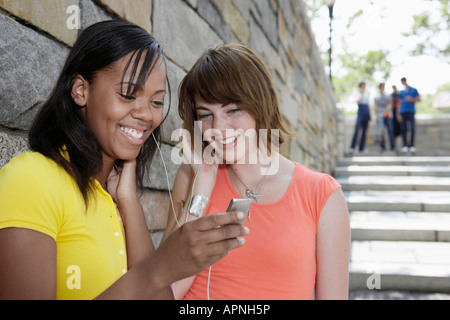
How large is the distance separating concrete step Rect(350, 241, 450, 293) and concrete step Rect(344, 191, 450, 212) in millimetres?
1073

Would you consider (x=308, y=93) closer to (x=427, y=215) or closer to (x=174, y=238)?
(x=427, y=215)

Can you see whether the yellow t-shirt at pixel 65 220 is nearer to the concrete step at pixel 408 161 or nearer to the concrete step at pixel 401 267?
the concrete step at pixel 401 267

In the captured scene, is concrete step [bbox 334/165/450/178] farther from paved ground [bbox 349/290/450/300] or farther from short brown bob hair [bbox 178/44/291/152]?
short brown bob hair [bbox 178/44/291/152]

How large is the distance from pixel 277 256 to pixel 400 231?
10.8 ft

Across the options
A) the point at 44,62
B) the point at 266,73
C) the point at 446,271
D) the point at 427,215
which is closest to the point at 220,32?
the point at 266,73

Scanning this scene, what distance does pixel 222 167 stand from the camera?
1.79 metres

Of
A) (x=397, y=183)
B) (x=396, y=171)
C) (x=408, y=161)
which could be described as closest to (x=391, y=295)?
(x=397, y=183)

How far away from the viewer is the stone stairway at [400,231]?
10.9ft

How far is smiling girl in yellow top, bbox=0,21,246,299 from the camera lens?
84cm

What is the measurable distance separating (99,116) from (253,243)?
29.3 inches

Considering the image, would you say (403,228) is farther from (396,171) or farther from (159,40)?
(159,40)

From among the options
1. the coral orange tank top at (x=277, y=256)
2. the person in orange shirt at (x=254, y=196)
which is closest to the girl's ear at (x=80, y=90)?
the person in orange shirt at (x=254, y=196)

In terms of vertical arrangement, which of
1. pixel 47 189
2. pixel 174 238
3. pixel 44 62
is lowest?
pixel 174 238

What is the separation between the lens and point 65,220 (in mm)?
953
